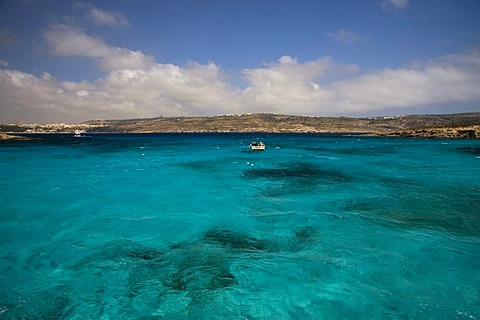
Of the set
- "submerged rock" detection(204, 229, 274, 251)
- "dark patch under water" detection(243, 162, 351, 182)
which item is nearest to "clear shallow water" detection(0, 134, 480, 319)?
"submerged rock" detection(204, 229, 274, 251)

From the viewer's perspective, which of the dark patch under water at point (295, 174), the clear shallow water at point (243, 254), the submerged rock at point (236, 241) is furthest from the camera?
the dark patch under water at point (295, 174)

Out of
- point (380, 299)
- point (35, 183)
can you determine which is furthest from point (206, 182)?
point (380, 299)

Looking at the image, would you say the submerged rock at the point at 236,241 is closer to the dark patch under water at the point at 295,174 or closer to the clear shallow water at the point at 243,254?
the clear shallow water at the point at 243,254

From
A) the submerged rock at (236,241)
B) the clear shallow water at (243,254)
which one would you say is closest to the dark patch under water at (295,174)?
the clear shallow water at (243,254)

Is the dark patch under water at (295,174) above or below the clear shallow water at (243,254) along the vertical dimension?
above

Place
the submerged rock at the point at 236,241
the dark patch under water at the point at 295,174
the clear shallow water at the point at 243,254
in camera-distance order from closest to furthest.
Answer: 1. the clear shallow water at the point at 243,254
2. the submerged rock at the point at 236,241
3. the dark patch under water at the point at 295,174

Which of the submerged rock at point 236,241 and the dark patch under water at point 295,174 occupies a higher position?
the dark patch under water at point 295,174

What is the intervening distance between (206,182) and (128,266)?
24.2 metres

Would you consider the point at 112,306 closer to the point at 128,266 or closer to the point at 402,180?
the point at 128,266

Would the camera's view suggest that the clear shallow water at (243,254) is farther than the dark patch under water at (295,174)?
No

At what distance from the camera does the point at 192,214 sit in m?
23.9

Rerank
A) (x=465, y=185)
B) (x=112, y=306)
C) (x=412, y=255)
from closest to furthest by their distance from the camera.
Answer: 1. (x=112, y=306)
2. (x=412, y=255)
3. (x=465, y=185)

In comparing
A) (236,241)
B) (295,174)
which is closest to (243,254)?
(236,241)

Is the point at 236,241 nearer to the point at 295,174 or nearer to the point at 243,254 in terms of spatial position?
the point at 243,254
